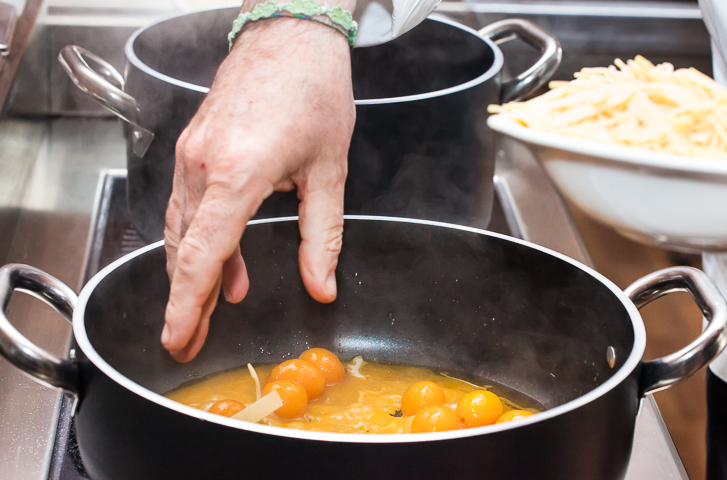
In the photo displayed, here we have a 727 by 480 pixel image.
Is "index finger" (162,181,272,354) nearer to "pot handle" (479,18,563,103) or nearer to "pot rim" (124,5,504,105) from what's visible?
"pot rim" (124,5,504,105)

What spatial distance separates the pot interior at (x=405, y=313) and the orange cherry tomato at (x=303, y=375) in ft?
0.39

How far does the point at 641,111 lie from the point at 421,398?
0.39 meters

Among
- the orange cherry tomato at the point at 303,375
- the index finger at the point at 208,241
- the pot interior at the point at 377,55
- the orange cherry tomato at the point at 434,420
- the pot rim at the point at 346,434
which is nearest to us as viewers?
the pot rim at the point at 346,434

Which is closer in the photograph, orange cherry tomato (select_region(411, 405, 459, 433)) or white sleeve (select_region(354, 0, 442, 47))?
orange cherry tomato (select_region(411, 405, 459, 433))

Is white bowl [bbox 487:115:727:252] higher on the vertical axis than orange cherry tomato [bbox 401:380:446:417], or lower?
higher

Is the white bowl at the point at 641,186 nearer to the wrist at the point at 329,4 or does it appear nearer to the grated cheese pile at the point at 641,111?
the grated cheese pile at the point at 641,111

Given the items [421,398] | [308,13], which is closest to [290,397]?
[421,398]

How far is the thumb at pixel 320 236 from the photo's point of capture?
693mm

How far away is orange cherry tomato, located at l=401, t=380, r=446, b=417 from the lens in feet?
2.53

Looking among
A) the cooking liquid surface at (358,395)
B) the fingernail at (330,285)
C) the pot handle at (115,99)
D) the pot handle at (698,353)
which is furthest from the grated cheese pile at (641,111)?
the pot handle at (115,99)

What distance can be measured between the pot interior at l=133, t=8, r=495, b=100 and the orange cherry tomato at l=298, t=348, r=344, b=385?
1.94 ft

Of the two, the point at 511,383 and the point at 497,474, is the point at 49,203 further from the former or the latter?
the point at 497,474

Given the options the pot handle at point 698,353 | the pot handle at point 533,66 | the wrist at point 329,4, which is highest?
the wrist at point 329,4

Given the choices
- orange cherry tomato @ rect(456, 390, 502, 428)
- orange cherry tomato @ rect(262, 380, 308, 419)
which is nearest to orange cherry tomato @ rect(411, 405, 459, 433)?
orange cherry tomato @ rect(456, 390, 502, 428)
